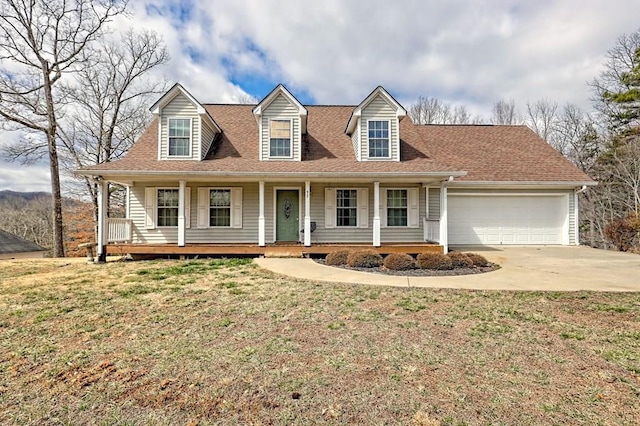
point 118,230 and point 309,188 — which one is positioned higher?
point 309,188

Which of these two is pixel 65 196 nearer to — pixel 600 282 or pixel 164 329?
pixel 164 329

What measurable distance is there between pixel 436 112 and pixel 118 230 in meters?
29.8

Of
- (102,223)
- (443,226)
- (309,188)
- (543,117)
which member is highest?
(543,117)

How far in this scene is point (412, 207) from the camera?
12.4 m

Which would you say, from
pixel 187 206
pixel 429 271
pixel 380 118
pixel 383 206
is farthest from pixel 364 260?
pixel 187 206

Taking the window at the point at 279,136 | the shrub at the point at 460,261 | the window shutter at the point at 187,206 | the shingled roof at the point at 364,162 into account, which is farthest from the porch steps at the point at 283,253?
the shrub at the point at 460,261

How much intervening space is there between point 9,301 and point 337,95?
32.3m

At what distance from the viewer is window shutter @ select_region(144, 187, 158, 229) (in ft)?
38.7

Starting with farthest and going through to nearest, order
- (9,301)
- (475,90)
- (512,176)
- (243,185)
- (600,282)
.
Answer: (475,90) → (512,176) → (243,185) → (600,282) → (9,301)

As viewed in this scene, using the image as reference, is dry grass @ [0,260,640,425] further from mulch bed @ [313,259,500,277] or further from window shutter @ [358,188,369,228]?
window shutter @ [358,188,369,228]

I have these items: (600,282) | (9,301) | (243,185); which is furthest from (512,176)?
(9,301)

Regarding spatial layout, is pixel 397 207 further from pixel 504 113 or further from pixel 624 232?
pixel 504 113

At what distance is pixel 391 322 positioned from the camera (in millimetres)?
4613

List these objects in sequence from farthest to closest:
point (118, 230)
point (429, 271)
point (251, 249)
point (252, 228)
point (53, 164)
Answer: point (53, 164) < point (252, 228) < point (118, 230) < point (251, 249) < point (429, 271)
